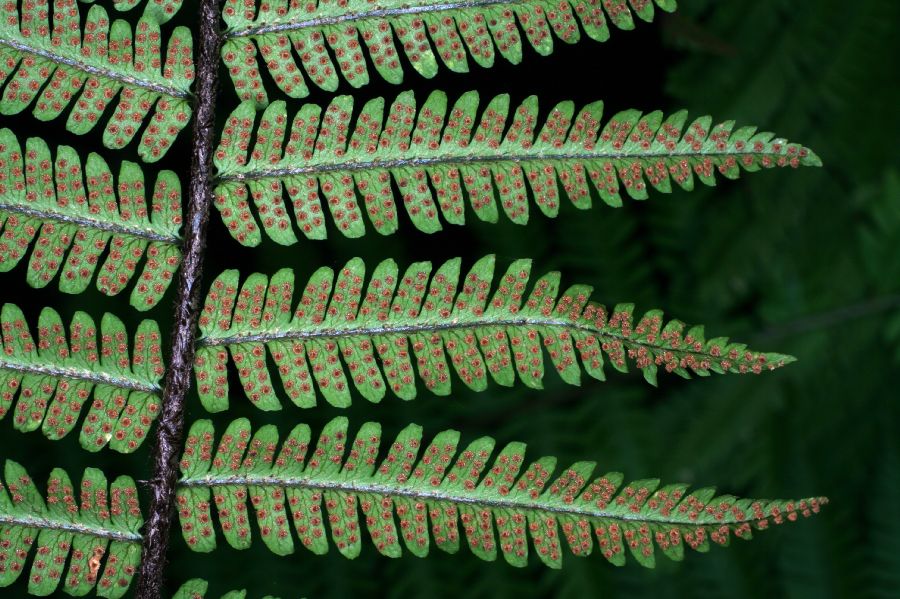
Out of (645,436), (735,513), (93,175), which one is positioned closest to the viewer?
(735,513)

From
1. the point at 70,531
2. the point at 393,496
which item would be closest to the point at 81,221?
the point at 70,531

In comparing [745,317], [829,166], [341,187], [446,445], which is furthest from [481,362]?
[829,166]

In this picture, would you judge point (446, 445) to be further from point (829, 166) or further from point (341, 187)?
point (829, 166)

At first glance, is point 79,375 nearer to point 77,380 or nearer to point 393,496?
point 77,380

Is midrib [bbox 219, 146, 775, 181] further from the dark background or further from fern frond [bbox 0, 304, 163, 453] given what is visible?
the dark background

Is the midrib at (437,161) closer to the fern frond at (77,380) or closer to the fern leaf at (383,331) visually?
the fern leaf at (383,331)

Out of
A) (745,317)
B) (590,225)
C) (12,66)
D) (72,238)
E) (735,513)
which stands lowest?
(745,317)

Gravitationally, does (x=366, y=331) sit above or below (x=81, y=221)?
below
